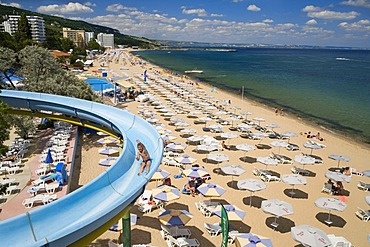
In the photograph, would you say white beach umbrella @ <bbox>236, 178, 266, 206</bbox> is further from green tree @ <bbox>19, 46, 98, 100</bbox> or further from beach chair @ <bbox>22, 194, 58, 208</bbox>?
green tree @ <bbox>19, 46, 98, 100</bbox>

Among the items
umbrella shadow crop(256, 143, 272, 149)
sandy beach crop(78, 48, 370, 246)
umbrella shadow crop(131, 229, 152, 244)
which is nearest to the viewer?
umbrella shadow crop(131, 229, 152, 244)

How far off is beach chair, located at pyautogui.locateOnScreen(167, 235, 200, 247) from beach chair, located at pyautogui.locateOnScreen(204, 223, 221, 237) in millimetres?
764

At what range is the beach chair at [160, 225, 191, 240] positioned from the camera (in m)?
9.77

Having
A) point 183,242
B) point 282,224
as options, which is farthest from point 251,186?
point 183,242

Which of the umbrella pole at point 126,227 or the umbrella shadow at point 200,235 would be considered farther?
the umbrella shadow at point 200,235

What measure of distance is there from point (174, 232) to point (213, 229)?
4.39 ft

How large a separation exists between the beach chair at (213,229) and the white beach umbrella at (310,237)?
8.06 ft

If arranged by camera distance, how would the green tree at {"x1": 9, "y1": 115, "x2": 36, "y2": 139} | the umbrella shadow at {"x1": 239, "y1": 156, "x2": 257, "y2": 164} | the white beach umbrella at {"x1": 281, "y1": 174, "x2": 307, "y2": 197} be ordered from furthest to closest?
the umbrella shadow at {"x1": 239, "y1": 156, "x2": 257, "y2": 164}
the green tree at {"x1": 9, "y1": 115, "x2": 36, "y2": 139}
the white beach umbrella at {"x1": 281, "y1": 174, "x2": 307, "y2": 197}

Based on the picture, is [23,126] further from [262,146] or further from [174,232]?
[262,146]

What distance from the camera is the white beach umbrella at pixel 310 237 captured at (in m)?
8.61

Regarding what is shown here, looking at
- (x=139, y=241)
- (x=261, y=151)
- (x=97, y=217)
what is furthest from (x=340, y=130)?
(x=97, y=217)

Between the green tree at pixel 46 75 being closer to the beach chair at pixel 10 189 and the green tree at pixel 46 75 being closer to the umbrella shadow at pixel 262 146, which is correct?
the beach chair at pixel 10 189

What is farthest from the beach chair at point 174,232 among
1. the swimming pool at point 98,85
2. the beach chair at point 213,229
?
the swimming pool at point 98,85

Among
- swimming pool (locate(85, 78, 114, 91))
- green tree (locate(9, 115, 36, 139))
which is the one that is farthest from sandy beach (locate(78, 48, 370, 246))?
swimming pool (locate(85, 78, 114, 91))
